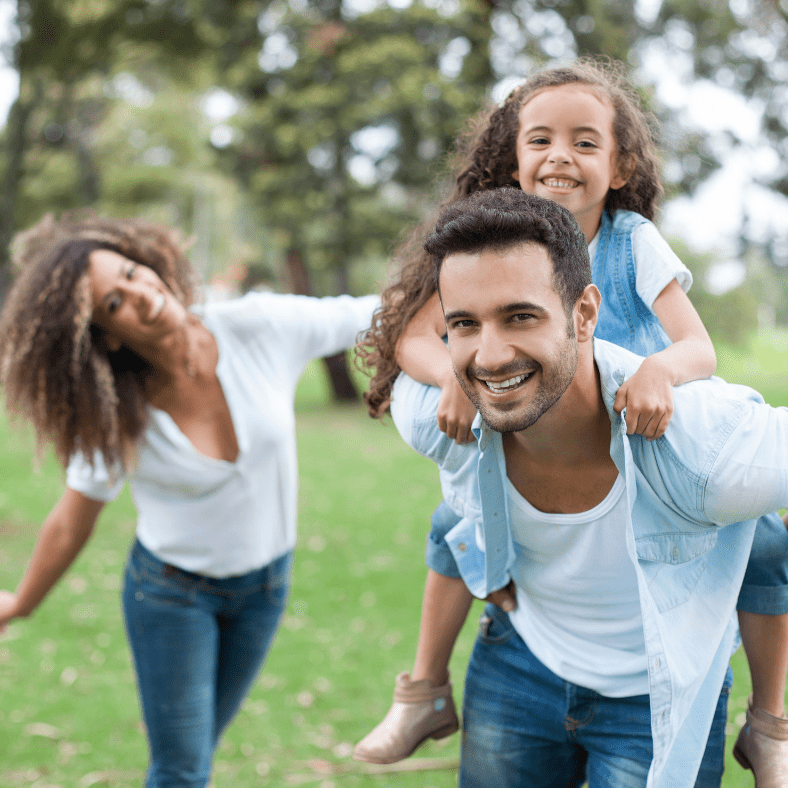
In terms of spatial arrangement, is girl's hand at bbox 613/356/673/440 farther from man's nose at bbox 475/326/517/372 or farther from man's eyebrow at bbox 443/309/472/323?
man's eyebrow at bbox 443/309/472/323

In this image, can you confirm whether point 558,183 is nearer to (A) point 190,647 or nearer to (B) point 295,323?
(B) point 295,323

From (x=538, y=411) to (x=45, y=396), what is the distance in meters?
1.92

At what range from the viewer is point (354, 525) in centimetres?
793

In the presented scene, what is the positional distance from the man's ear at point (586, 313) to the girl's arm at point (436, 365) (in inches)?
11.6

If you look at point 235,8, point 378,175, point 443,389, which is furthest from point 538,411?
point 235,8

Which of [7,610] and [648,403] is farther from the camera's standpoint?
[7,610]

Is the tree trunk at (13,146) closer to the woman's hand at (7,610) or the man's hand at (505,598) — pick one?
the woman's hand at (7,610)

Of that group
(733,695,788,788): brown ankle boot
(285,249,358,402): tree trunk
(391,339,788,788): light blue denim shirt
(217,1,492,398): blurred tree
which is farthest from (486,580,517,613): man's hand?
(285,249,358,402): tree trunk

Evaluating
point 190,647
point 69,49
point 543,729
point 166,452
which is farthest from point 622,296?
point 69,49

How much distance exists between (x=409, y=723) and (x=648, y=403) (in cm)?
120

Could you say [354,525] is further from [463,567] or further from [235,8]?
[235,8]

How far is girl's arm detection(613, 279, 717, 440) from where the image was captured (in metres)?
1.62

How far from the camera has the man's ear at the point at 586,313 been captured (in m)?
1.67

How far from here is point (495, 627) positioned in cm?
221
